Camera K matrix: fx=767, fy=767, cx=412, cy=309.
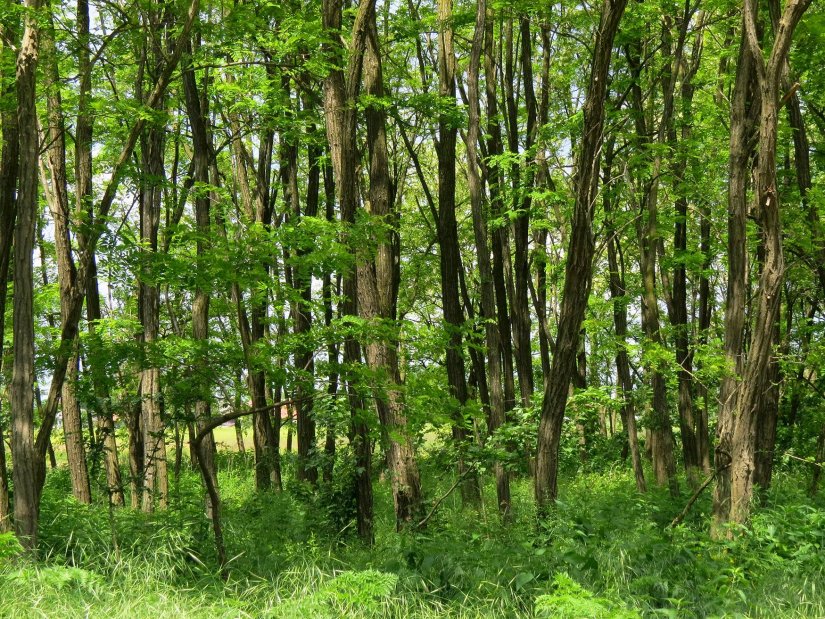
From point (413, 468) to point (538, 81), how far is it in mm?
13129

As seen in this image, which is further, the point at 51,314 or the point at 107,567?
the point at 51,314

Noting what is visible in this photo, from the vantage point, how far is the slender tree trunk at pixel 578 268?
8016 millimetres

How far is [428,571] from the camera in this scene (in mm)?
6355

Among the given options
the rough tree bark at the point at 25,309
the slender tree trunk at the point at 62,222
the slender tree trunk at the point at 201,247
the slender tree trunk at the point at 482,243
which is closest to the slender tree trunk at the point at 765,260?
the slender tree trunk at the point at 482,243

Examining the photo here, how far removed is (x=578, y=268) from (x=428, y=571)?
3641 millimetres

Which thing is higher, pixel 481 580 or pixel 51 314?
pixel 51 314

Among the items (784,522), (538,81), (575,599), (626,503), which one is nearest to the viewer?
(575,599)

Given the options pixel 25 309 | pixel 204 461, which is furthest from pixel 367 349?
pixel 25 309

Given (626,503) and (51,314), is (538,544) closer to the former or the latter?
(626,503)

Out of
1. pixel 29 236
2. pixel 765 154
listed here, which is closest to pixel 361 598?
pixel 29 236

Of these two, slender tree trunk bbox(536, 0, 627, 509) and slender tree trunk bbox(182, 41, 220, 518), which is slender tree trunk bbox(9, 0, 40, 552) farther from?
slender tree trunk bbox(536, 0, 627, 509)

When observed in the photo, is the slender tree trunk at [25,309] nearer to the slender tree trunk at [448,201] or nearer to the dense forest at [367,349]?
the dense forest at [367,349]

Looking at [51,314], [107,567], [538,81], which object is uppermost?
[538,81]

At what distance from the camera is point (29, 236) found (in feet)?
24.7
